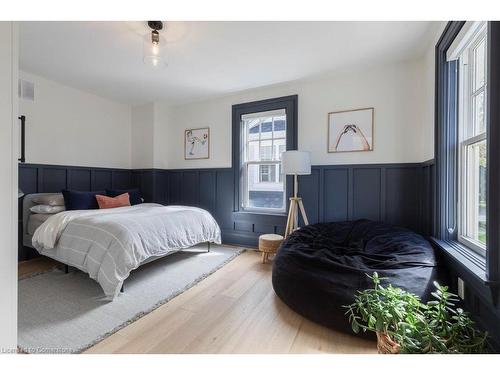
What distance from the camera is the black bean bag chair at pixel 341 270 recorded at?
1589mm

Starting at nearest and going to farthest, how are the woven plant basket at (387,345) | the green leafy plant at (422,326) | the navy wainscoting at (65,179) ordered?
the green leafy plant at (422,326)
the woven plant basket at (387,345)
the navy wainscoting at (65,179)

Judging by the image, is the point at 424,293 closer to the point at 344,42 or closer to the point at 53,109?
the point at 344,42

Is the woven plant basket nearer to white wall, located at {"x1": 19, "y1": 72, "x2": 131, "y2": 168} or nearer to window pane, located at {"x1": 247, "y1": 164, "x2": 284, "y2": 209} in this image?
window pane, located at {"x1": 247, "y1": 164, "x2": 284, "y2": 209}

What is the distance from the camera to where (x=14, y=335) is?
94 cm

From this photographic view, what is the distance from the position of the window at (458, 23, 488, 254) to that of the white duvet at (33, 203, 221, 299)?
2.63 m

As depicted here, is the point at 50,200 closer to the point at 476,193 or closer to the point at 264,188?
the point at 264,188

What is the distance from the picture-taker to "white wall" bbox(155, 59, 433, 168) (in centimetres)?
280

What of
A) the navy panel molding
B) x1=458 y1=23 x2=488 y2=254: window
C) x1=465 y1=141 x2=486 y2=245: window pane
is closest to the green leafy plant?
x1=458 y1=23 x2=488 y2=254: window

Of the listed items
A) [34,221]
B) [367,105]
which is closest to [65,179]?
[34,221]

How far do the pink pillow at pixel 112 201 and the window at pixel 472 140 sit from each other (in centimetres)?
384

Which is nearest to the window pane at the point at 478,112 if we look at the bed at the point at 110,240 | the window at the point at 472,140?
the window at the point at 472,140

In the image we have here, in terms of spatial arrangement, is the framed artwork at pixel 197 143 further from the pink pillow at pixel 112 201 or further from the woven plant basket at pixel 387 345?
the woven plant basket at pixel 387 345

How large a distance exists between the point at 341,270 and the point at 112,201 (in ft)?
10.1
